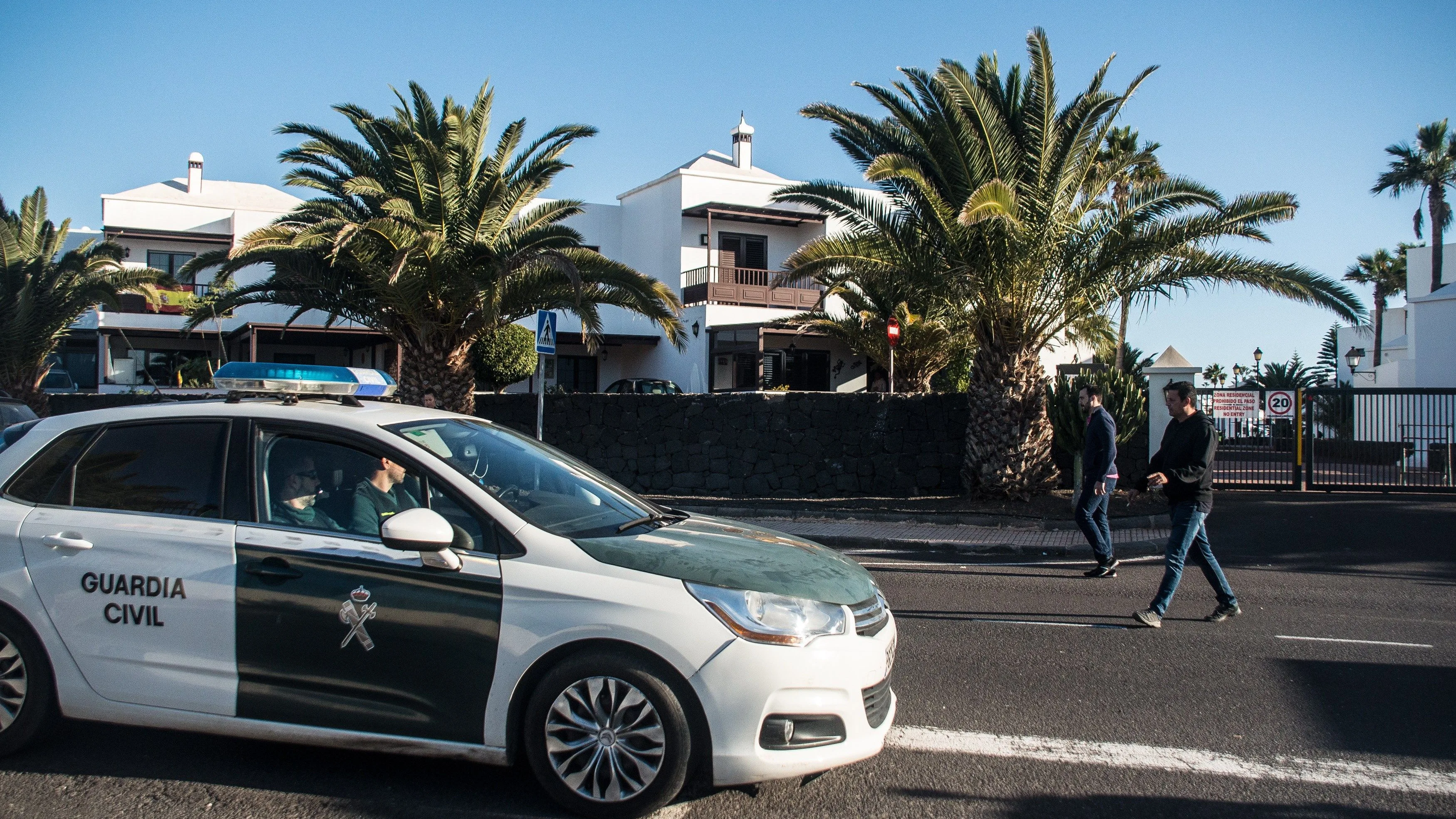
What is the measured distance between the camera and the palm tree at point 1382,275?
49094mm

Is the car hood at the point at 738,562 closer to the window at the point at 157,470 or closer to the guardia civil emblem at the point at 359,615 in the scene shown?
the guardia civil emblem at the point at 359,615

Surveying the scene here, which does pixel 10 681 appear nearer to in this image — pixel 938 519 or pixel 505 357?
pixel 938 519

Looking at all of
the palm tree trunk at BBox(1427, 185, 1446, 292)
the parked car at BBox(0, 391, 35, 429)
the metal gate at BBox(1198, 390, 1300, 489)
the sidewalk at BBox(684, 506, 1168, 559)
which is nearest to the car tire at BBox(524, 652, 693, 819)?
the sidewalk at BBox(684, 506, 1168, 559)

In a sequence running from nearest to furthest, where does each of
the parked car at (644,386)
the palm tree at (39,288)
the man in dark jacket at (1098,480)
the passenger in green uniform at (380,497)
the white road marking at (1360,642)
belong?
the passenger in green uniform at (380,497) → the white road marking at (1360,642) → the man in dark jacket at (1098,480) → the palm tree at (39,288) → the parked car at (644,386)

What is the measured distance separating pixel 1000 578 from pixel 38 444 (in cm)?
756

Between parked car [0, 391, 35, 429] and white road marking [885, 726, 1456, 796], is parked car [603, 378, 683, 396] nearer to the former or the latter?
parked car [0, 391, 35, 429]

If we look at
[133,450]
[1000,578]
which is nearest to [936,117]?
[1000,578]

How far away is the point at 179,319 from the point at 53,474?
3211 cm

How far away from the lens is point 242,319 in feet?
102

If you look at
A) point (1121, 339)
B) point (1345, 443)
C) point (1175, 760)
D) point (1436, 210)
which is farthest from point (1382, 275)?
point (1175, 760)

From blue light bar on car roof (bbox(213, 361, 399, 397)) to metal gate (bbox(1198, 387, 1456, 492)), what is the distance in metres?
13.8

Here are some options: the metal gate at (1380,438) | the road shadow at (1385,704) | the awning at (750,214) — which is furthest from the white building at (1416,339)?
the awning at (750,214)

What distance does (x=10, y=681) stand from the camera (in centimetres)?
415

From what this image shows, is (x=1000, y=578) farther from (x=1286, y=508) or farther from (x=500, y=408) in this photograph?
(x=500, y=408)
